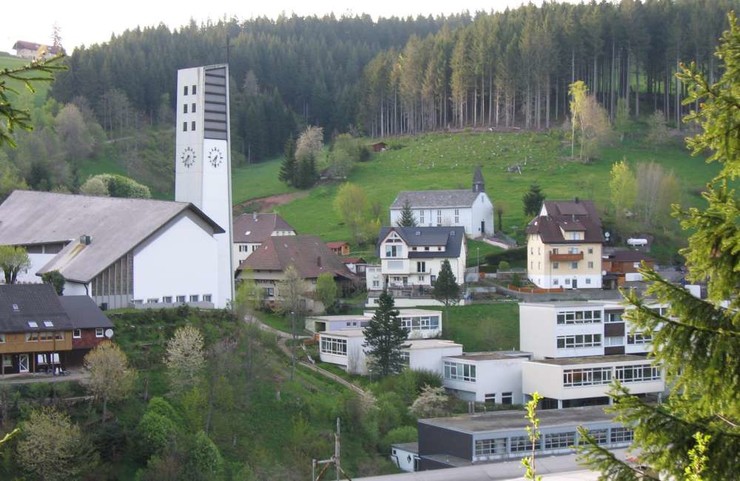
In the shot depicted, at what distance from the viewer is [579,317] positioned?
49719mm

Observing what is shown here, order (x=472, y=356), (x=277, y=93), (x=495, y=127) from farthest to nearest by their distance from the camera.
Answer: (x=277, y=93) → (x=495, y=127) → (x=472, y=356)

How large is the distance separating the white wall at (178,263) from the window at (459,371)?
9310 mm

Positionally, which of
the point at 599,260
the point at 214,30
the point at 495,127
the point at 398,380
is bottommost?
the point at 398,380

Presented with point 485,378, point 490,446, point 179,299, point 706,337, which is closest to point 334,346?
point 485,378

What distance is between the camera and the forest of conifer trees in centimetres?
9256

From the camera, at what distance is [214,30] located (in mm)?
132375

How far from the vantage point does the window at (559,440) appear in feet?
127

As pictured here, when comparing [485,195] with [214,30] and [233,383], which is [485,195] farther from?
[214,30]

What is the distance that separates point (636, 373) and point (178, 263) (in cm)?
1801

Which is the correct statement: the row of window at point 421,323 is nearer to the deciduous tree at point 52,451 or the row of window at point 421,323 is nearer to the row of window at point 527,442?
the row of window at point 527,442

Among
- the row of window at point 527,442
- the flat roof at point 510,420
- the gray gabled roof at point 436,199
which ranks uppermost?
the gray gabled roof at point 436,199

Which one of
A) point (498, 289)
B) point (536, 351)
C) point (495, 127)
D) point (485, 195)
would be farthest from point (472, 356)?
point (495, 127)

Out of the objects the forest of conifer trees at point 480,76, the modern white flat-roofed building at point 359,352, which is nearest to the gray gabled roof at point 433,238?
the modern white flat-roofed building at point 359,352

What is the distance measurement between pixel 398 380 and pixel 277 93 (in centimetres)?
6473
